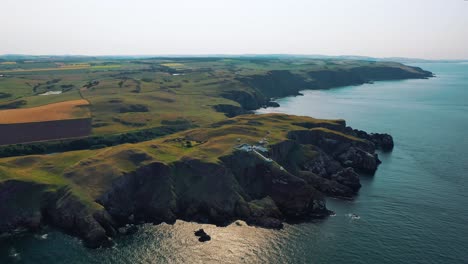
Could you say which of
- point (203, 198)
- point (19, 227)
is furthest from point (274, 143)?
point (19, 227)

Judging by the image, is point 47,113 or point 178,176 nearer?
point 178,176

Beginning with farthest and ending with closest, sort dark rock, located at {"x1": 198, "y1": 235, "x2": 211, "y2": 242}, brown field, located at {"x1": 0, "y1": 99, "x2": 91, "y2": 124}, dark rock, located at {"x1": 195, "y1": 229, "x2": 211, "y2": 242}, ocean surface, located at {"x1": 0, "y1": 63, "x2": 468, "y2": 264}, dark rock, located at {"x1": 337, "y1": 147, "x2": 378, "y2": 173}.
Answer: brown field, located at {"x1": 0, "y1": 99, "x2": 91, "y2": 124} < dark rock, located at {"x1": 337, "y1": 147, "x2": 378, "y2": 173} < dark rock, located at {"x1": 195, "y1": 229, "x2": 211, "y2": 242} < dark rock, located at {"x1": 198, "y1": 235, "x2": 211, "y2": 242} < ocean surface, located at {"x1": 0, "y1": 63, "x2": 468, "y2": 264}

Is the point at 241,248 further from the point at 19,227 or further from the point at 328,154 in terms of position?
the point at 328,154

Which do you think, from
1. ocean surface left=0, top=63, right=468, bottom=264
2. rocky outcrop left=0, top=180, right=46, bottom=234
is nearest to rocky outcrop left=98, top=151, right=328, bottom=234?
ocean surface left=0, top=63, right=468, bottom=264

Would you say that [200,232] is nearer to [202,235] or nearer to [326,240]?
[202,235]

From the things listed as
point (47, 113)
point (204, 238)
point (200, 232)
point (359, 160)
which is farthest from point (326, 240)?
point (47, 113)

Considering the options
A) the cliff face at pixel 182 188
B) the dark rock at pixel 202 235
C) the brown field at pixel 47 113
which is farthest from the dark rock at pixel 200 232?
the brown field at pixel 47 113

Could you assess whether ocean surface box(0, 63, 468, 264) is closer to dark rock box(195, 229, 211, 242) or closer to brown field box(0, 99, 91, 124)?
dark rock box(195, 229, 211, 242)

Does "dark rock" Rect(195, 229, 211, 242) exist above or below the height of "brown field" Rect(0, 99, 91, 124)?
below
